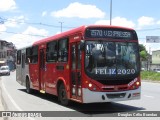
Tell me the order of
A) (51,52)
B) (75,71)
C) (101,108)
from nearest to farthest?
(75,71) → (101,108) → (51,52)

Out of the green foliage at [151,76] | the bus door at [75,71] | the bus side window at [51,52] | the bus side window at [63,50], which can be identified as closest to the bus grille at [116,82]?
the bus door at [75,71]

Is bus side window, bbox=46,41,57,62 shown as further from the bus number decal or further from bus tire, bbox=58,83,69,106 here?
the bus number decal

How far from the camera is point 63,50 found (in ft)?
52.3

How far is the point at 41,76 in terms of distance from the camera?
2025 cm

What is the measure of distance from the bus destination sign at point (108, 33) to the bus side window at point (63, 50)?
2.02 m

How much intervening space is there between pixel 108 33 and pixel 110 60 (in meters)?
1.03

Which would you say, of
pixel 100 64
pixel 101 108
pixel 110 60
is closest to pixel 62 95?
pixel 101 108

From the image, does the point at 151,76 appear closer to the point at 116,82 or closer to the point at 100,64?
the point at 116,82

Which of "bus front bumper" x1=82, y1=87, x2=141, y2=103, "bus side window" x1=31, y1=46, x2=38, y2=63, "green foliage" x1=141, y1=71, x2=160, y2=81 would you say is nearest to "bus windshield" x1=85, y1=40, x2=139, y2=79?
"bus front bumper" x1=82, y1=87, x2=141, y2=103

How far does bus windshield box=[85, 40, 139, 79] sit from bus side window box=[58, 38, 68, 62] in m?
2.09

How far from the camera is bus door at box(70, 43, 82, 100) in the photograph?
14.1m

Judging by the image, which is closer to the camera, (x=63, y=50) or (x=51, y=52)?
(x=63, y=50)

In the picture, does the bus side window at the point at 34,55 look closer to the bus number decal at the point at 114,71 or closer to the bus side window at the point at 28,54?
the bus side window at the point at 28,54

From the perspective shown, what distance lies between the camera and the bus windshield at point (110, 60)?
13586 millimetres
